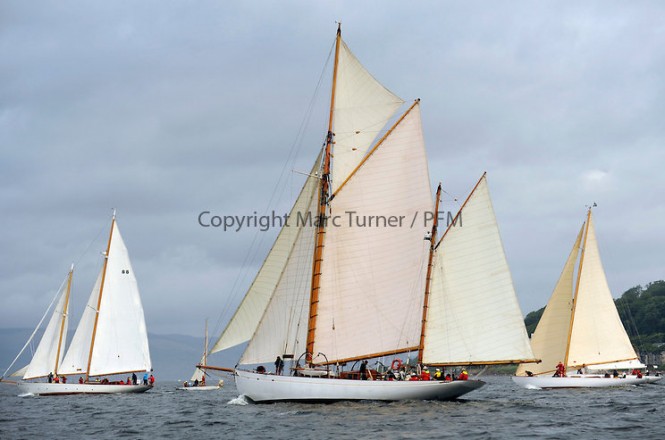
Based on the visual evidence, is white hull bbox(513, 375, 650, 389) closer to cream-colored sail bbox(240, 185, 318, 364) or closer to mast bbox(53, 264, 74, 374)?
cream-colored sail bbox(240, 185, 318, 364)

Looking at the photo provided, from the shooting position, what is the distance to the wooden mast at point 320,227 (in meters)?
61.9

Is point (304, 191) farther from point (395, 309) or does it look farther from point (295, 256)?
point (395, 309)

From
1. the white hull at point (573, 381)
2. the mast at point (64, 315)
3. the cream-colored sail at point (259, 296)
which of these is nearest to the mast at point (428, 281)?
the cream-colored sail at point (259, 296)

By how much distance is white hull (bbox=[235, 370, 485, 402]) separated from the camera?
5959 centimetres

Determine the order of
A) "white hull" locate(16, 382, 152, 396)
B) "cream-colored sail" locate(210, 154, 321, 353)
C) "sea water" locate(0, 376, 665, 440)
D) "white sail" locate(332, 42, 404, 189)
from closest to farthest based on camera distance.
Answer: "sea water" locate(0, 376, 665, 440)
"cream-colored sail" locate(210, 154, 321, 353)
"white sail" locate(332, 42, 404, 189)
"white hull" locate(16, 382, 152, 396)

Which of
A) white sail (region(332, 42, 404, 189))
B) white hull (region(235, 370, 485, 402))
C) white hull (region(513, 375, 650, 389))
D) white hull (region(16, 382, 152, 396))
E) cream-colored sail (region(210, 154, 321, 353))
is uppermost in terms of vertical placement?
white sail (region(332, 42, 404, 189))

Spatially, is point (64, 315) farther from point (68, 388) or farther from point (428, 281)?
point (428, 281)

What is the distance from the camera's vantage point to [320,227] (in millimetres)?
63031

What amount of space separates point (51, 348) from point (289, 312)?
143 ft

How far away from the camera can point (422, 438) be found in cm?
4216

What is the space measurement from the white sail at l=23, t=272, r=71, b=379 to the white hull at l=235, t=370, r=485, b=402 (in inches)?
1565

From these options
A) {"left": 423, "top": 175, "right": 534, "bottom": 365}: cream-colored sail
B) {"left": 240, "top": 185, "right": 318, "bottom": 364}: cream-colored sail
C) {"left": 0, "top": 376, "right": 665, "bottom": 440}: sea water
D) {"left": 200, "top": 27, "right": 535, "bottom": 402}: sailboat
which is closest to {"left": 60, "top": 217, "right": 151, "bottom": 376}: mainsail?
{"left": 0, "top": 376, "right": 665, "bottom": 440}: sea water

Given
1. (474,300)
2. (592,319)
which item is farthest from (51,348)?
(592,319)

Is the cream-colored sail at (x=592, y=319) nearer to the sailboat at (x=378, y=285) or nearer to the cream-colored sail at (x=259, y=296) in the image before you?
the sailboat at (x=378, y=285)
